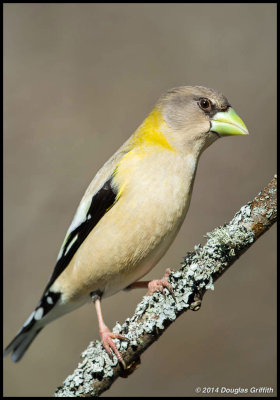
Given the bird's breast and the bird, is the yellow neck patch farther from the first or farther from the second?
the bird's breast

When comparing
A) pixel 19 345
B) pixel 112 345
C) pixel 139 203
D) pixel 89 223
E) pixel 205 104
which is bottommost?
pixel 19 345

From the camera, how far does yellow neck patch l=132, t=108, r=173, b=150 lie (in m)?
3.56

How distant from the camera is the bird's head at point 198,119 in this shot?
139 inches

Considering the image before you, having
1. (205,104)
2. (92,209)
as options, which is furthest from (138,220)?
(205,104)

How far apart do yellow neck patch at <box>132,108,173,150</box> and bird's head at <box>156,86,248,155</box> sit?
0.04 m

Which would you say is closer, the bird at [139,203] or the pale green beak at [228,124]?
the bird at [139,203]

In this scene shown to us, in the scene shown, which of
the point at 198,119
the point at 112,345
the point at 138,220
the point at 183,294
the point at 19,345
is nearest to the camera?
the point at 183,294

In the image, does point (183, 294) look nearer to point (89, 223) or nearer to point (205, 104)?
point (89, 223)

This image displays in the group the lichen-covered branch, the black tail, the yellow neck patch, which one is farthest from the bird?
the black tail

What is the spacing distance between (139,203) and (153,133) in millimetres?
669

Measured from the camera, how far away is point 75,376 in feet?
9.53

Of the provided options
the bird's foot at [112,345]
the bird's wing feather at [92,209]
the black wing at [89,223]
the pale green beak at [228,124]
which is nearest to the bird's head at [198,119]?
the pale green beak at [228,124]

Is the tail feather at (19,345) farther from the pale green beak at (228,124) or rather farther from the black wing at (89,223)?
the pale green beak at (228,124)

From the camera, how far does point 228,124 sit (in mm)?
3496
